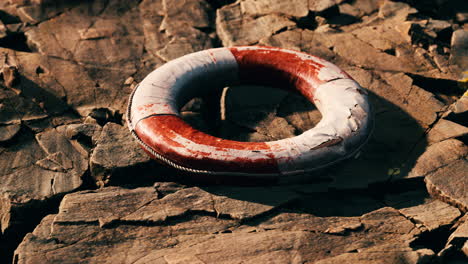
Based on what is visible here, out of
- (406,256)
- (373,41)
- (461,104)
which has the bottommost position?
(406,256)

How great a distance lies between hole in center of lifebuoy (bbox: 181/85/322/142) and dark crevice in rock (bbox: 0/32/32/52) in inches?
52.7

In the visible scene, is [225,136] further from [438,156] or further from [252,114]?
[438,156]

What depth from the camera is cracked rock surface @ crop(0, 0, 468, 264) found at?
7.38 feet

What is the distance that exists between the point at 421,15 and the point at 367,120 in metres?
1.59

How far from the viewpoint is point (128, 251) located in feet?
7.22

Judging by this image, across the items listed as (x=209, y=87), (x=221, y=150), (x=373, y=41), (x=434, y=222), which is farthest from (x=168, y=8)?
(x=434, y=222)

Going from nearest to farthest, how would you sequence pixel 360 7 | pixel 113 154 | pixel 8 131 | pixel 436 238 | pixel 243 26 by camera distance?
pixel 436 238
pixel 113 154
pixel 8 131
pixel 243 26
pixel 360 7

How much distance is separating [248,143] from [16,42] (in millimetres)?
2049

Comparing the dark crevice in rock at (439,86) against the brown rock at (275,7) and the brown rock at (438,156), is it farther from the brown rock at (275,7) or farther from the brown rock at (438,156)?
the brown rock at (275,7)

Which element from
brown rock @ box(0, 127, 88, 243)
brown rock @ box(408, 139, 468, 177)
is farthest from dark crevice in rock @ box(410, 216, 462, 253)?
brown rock @ box(0, 127, 88, 243)

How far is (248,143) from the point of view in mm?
2432

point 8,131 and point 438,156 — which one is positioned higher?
point 8,131

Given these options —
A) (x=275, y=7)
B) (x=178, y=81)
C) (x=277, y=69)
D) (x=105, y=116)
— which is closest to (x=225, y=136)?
(x=178, y=81)

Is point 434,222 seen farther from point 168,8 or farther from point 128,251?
point 168,8
